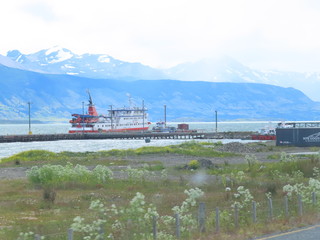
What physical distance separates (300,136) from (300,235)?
73.2m

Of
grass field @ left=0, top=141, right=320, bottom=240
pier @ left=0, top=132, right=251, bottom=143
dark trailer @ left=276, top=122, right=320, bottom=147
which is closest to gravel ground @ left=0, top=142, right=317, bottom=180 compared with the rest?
dark trailer @ left=276, top=122, right=320, bottom=147

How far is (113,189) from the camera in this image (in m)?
35.4

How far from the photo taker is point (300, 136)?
8862 centimetres

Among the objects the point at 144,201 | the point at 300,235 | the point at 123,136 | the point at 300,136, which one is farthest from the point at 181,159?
the point at 123,136

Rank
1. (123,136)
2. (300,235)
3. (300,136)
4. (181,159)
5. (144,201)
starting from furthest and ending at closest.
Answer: (123,136)
(300,136)
(181,159)
(144,201)
(300,235)

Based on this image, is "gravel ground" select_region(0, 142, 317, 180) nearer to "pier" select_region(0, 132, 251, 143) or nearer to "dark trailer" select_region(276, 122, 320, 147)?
"dark trailer" select_region(276, 122, 320, 147)

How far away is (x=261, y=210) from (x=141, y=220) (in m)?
8.55

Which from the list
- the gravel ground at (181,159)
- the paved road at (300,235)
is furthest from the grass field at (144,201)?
the gravel ground at (181,159)

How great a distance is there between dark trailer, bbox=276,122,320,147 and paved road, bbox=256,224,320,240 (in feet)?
234

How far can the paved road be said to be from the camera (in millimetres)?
17322

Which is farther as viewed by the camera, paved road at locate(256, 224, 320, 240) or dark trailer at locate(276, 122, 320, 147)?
dark trailer at locate(276, 122, 320, 147)

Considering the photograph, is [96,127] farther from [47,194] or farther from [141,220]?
[141,220]

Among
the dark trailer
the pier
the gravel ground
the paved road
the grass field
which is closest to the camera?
the paved road

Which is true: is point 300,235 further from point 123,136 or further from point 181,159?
point 123,136
